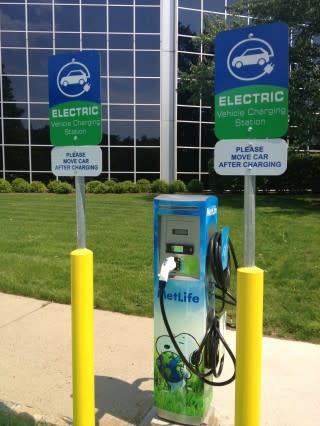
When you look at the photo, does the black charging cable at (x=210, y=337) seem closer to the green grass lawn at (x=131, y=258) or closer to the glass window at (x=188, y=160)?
the green grass lawn at (x=131, y=258)

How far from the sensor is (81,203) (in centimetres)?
295

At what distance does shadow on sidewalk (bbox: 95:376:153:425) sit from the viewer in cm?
330

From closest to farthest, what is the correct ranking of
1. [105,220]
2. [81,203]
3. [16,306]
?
1. [81,203]
2. [16,306]
3. [105,220]

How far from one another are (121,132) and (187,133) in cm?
342

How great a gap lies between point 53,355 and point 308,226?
848 cm

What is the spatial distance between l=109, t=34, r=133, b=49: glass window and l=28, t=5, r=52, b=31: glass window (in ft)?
10.9

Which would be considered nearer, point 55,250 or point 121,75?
point 55,250

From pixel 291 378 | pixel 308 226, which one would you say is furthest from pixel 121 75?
pixel 291 378

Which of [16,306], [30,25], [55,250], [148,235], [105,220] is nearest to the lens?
[16,306]

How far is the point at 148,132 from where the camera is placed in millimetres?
24641

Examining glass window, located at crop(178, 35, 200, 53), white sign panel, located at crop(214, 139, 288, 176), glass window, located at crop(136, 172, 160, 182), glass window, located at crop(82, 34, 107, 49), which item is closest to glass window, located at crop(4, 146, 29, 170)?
glass window, located at crop(136, 172, 160, 182)

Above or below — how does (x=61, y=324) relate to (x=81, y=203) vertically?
below

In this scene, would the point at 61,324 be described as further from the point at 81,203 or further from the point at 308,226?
→ the point at 308,226

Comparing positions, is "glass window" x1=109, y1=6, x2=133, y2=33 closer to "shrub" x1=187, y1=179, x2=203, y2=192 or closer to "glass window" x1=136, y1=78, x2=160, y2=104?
"glass window" x1=136, y1=78, x2=160, y2=104
